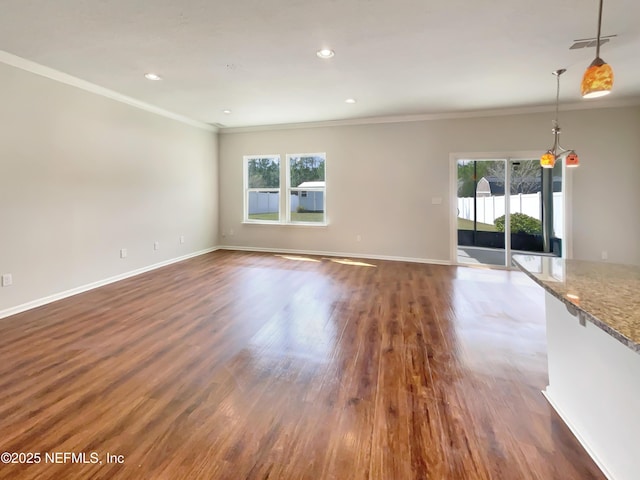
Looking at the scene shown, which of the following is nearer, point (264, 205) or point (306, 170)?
point (306, 170)

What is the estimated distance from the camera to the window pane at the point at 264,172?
7.22 m

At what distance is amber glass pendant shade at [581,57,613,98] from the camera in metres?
1.74

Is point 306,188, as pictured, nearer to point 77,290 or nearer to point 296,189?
point 296,189

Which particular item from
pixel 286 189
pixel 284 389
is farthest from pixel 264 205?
pixel 284 389

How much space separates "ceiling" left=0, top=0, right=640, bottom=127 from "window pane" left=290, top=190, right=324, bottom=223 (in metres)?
2.32

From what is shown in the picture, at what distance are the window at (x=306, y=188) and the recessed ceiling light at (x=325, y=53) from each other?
11.1 ft

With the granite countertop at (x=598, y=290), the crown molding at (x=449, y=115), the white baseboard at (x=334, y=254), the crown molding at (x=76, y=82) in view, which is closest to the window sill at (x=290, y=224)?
the white baseboard at (x=334, y=254)

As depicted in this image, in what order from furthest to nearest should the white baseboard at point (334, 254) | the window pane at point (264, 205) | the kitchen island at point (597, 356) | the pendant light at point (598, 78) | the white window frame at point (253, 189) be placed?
the window pane at point (264, 205) → the white window frame at point (253, 189) → the white baseboard at point (334, 254) → the pendant light at point (598, 78) → the kitchen island at point (597, 356)

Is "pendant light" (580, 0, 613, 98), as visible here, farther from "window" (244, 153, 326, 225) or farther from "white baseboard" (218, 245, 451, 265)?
"window" (244, 153, 326, 225)

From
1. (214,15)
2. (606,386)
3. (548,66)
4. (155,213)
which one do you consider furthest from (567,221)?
(155,213)

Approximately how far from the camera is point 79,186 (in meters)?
4.23

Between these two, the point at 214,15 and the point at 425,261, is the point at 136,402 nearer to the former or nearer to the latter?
the point at 214,15

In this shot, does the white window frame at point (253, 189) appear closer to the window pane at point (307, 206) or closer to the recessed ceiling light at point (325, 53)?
the window pane at point (307, 206)

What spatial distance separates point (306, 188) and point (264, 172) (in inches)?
43.0
